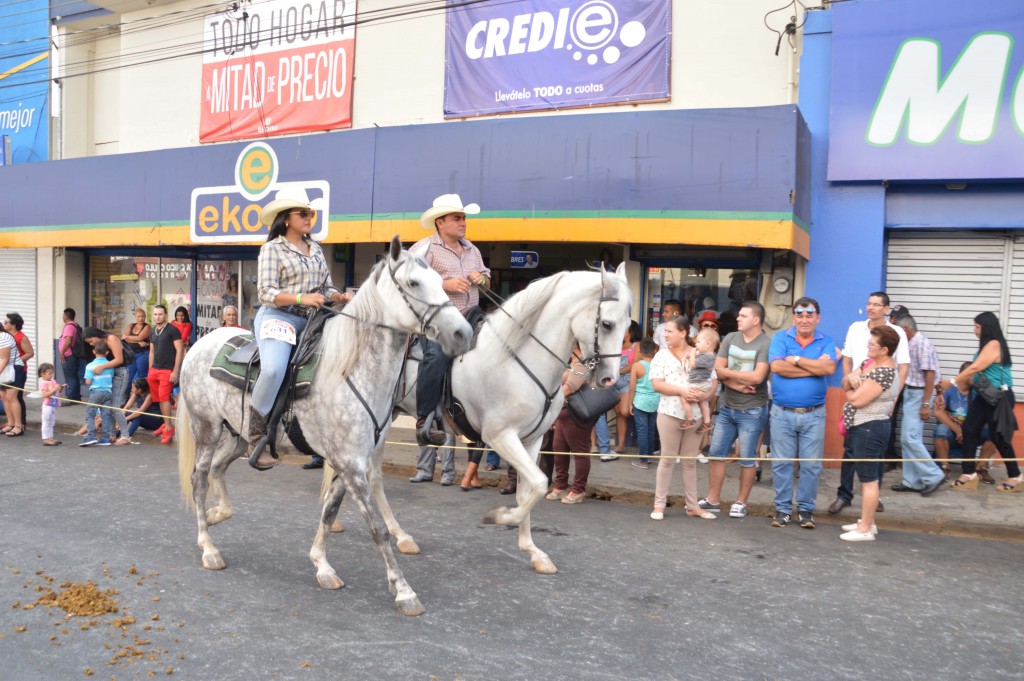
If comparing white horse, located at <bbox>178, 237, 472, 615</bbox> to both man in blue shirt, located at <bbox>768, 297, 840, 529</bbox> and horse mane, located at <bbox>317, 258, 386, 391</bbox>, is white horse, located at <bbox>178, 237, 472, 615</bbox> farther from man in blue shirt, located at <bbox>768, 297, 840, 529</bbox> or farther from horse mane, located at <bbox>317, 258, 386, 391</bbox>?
man in blue shirt, located at <bbox>768, 297, 840, 529</bbox>

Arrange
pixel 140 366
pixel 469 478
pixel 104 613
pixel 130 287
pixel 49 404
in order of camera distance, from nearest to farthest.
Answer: pixel 104 613 < pixel 469 478 < pixel 49 404 < pixel 140 366 < pixel 130 287

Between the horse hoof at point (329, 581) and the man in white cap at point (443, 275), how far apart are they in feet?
4.14

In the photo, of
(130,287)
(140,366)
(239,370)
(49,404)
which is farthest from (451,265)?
(130,287)

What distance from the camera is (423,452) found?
32.0 ft

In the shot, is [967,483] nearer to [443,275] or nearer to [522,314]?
[522,314]

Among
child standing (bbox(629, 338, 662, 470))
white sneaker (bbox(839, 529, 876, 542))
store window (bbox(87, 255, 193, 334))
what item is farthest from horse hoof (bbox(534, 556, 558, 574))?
store window (bbox(87, 255, 193, 334))

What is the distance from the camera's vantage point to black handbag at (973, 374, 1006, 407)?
866 cm

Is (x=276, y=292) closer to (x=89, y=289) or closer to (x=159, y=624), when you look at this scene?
(x=159, y=624)

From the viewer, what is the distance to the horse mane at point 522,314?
600cm

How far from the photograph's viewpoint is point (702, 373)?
7.89 m

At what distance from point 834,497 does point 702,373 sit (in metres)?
2.22

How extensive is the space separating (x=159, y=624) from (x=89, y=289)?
14.9 m

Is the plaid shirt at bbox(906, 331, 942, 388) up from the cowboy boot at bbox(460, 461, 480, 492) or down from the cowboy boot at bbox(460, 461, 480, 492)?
up

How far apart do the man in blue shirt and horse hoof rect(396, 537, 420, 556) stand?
11.3 feet
